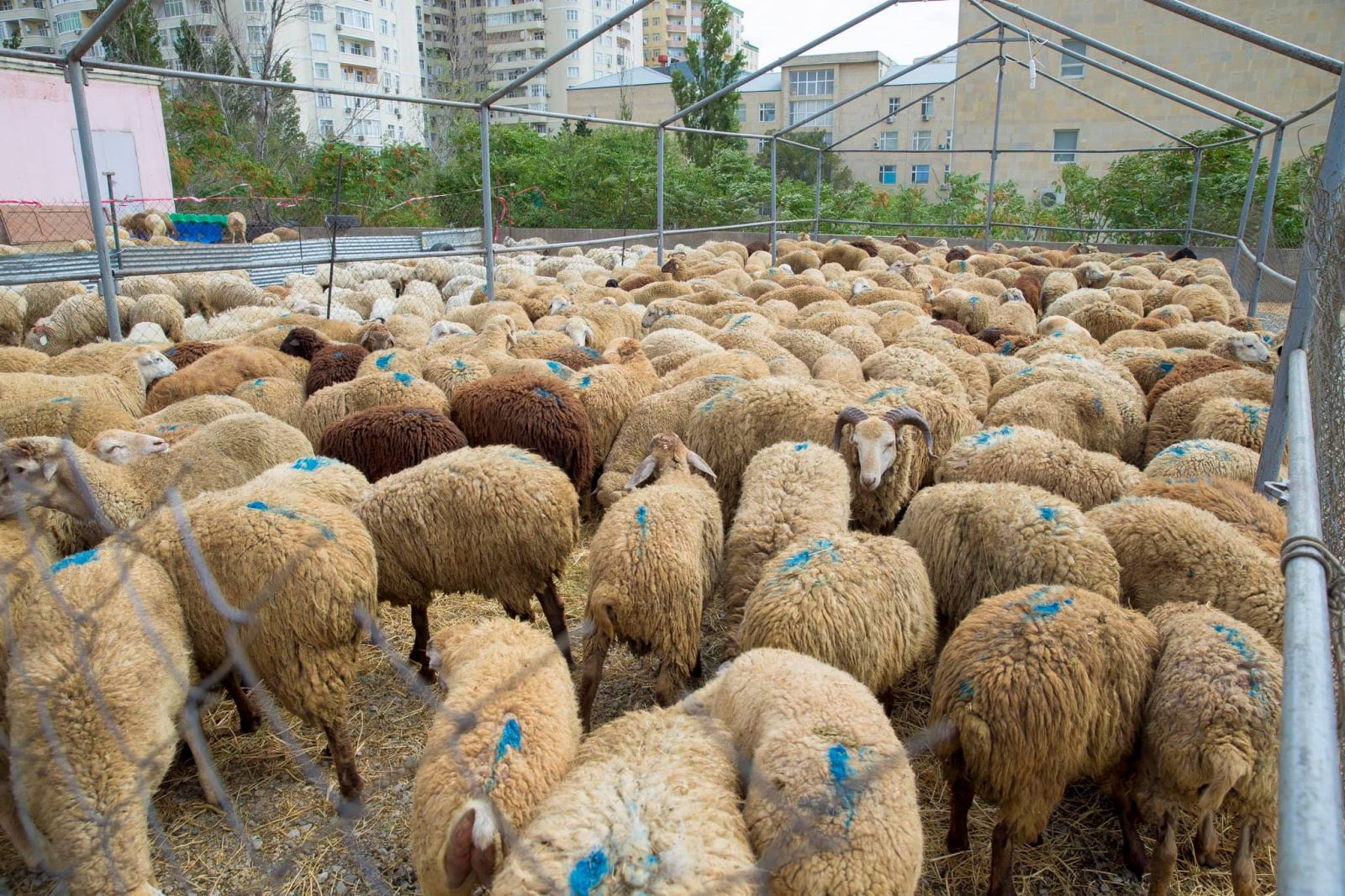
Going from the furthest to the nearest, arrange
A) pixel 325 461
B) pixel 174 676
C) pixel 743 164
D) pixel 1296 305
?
pixel 743 164 < pixel 325 461 < pixel 1296 305 < pixel 174 676

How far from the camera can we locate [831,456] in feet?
13.9

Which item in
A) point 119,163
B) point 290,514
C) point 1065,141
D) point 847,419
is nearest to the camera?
point 290,514

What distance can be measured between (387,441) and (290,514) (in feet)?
5.20

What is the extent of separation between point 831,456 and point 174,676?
301 centimetres

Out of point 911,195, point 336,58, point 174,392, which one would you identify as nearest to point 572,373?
point 174,392

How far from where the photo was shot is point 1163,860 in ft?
8.01

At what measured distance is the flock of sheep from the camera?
2.11m

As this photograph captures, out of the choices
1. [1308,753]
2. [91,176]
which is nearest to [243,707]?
[1308,753]

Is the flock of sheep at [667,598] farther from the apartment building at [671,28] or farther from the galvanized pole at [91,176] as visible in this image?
the apartment building at [671,28]

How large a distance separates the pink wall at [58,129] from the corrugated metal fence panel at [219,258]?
981cm

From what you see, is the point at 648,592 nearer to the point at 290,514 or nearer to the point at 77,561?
the point at 290,514

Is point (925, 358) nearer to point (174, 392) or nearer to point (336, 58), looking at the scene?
point (174, 392)

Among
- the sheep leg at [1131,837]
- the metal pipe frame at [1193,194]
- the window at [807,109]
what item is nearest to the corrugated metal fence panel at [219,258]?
the sheep leg at [1131,837]

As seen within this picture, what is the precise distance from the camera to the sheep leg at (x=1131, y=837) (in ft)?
8.66
